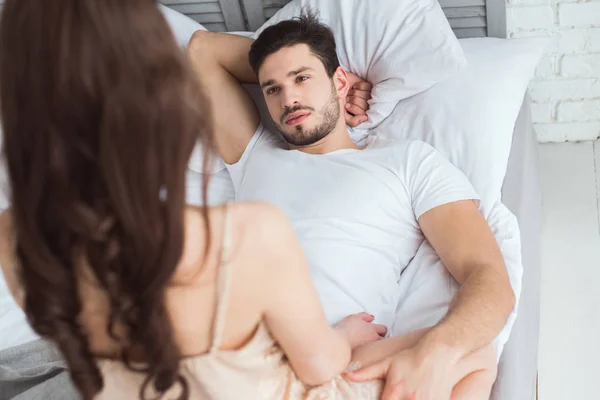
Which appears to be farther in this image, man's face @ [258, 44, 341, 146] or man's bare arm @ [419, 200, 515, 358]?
man's face @ [258, 44, 341, 146]

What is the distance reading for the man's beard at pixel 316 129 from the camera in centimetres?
164

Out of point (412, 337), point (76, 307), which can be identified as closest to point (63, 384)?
point (76, 307)

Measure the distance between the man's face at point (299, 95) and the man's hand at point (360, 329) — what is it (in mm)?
493

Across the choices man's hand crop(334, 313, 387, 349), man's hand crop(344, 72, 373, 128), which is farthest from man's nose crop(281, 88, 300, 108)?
man's hand crop(334, 313, 387, 349)

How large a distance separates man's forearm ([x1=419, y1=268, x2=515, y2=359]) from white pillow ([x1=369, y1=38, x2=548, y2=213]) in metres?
0.29

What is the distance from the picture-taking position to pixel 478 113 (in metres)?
1.71

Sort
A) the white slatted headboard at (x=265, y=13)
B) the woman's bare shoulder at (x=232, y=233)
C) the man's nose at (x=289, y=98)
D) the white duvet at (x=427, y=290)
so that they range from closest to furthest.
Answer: the woman's bare shoulder at (x=232, y=233) → the white duvet at (x=427, y=290) → the man's nose at (x=289, y=98) → the white slatted headboard at (x=265, y=13)

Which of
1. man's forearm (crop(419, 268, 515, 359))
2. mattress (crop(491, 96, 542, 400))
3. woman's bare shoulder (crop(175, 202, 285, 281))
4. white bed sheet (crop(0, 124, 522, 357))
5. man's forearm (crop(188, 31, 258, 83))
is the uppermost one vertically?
woman's bare shoulder (crop(175, 202, 285, 281))

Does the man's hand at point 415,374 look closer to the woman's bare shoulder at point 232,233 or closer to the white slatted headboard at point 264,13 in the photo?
the woman's bare shoulder at point 232,233

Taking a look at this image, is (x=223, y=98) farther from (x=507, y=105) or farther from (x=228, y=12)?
(x=507, y=105)

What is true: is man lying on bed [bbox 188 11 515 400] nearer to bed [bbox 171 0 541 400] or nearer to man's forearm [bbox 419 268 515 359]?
man's forearm [bbox 419 268 515 359]

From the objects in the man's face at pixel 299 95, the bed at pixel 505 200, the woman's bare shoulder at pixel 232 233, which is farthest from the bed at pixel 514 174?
the woman's bare shoulder at pixel 232 233

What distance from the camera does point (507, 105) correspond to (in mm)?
1734

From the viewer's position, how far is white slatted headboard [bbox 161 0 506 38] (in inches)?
75.9
